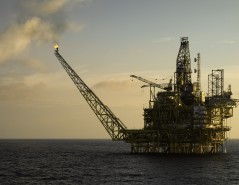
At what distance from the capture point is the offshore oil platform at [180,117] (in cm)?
11369

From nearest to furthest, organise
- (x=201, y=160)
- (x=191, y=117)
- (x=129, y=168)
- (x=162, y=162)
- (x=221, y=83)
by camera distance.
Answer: (x=129, y=168) < (x=162, y=162) < (x=201, y=160) < (x=191, y=117) < (x=221, y=83)

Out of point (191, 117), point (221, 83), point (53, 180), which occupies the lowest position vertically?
point (53, 180)

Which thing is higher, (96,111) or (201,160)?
(96,111)

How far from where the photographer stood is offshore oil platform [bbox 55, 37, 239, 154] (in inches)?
4476

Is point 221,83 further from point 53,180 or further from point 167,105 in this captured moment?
point 53,180

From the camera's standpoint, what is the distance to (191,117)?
11331 centimetres

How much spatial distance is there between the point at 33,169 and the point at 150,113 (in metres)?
36.6

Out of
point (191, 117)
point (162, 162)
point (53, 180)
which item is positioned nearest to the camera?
point (53, 180)

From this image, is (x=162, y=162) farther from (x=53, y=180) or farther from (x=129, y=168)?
(x=53, y=180)

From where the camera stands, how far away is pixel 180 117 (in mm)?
114188

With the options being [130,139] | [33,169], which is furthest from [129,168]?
[130,139]

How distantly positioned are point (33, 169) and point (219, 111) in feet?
173

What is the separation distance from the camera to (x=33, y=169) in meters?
91.5

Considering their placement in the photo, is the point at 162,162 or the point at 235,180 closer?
the point at 235,180
